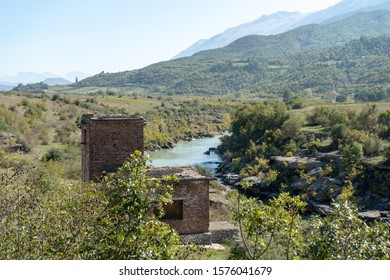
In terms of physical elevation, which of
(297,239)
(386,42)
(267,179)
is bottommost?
(267,179)

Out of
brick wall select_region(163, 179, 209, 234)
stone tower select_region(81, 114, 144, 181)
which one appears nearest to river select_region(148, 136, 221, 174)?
stone tower select_region(81, 114, 144, 181)

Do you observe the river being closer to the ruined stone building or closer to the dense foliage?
the ruined stone building

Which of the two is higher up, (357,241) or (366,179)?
(357,241)

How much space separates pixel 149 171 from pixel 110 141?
277 centimetres

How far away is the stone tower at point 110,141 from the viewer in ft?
72.6

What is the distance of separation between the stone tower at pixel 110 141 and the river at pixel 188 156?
24.4m

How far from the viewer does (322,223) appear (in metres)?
9.59

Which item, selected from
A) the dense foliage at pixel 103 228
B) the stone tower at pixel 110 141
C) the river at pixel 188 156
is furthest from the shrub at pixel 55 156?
the dense foliage at pixel 103 228

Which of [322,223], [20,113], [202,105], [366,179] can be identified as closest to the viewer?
[322,223]

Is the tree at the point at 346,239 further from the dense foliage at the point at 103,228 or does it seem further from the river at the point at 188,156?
the river at the point at 188,156

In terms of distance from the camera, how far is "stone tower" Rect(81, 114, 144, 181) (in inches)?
871

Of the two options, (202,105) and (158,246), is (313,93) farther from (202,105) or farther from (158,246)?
(158,246)
